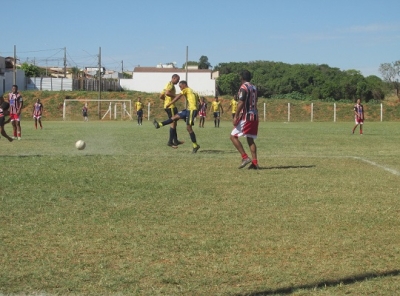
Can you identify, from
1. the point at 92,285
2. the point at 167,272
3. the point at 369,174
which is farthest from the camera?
the point at 369,174

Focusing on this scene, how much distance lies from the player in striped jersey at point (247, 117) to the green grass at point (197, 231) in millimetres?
511

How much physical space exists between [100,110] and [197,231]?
73.6m

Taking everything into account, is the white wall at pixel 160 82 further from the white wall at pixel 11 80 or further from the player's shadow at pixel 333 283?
the player's shadow at pixel 333 283

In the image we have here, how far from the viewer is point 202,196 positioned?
9.84m

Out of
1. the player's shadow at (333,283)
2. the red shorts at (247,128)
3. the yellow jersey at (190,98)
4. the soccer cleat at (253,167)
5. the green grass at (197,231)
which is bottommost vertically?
the player's shadow at (333,283)

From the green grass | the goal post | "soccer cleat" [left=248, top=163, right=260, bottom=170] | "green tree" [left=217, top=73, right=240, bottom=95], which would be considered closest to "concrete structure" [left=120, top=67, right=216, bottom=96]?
"green tree" [left=217, top=73, right=240, bottom=95]

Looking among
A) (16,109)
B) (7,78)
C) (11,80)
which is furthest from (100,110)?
(16,109)

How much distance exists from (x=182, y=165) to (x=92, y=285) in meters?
9.28

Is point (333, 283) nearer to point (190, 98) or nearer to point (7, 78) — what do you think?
point (190, 98)

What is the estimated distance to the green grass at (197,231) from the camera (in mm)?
5311

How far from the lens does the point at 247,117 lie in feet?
45.8

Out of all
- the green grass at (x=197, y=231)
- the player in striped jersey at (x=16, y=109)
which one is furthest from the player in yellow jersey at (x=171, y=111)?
the player in striped jersey at (x=16, y=109)

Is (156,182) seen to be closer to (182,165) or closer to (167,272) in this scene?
(182,165)

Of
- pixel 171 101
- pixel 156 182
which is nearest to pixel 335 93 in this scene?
pixel 171 101
